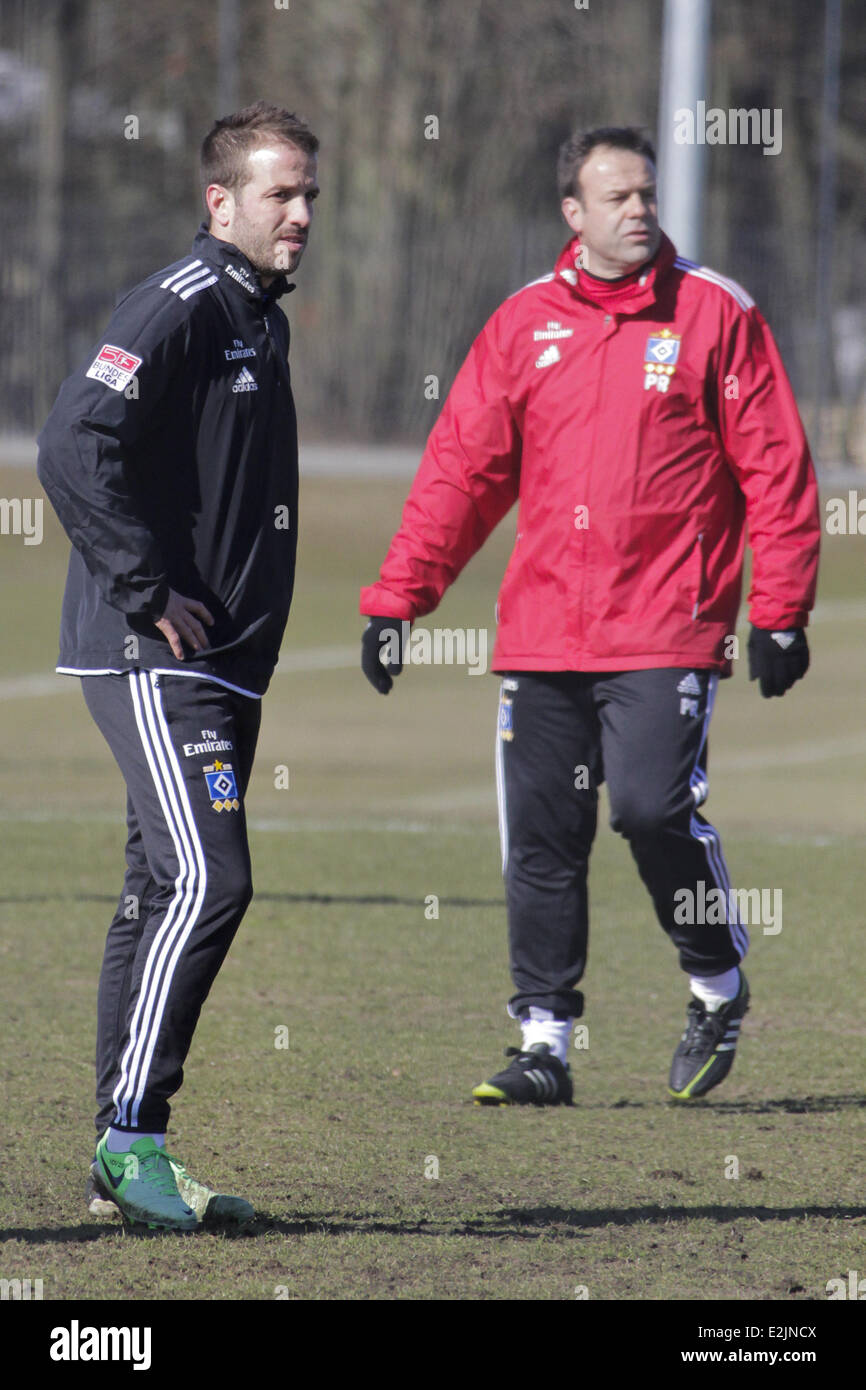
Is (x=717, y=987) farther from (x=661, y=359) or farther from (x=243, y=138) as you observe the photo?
(x=243, y=138)

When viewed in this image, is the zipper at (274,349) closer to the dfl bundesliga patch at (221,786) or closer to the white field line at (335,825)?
the dfl bundesliga patch at (221,786)

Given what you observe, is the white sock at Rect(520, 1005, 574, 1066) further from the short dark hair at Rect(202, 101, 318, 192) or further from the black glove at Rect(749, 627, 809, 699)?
the short dark hair at Rect(202, 101, 318, 192)

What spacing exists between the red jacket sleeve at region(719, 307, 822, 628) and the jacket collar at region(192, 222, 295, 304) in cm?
138

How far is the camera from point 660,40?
3169cm

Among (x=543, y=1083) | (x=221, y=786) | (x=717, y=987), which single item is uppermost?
(x=221, y=786)

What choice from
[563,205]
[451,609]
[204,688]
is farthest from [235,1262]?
[451,609]

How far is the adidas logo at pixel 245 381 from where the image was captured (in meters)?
3.98

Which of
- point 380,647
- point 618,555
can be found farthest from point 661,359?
point 380,647

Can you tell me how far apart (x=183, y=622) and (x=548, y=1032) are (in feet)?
5.84

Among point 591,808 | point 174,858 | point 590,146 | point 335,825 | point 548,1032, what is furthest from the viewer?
point 335,825

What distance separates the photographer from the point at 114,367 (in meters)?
3.83

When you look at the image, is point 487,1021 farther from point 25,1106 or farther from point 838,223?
point 838,223

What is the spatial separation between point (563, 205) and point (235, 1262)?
2.70 metres
